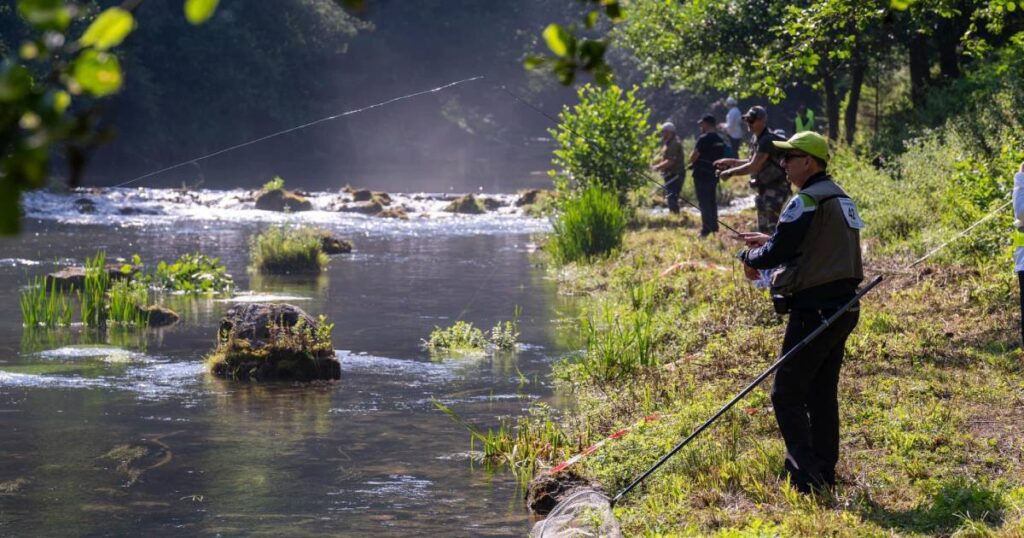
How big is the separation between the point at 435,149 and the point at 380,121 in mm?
4285

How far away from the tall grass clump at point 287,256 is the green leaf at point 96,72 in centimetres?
1916

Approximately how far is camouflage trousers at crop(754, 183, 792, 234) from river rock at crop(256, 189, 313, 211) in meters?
21.6

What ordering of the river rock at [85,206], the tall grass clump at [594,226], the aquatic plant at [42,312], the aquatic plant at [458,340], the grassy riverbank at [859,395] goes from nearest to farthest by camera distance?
the grassy riverbank at [859,395] → the aquatic plant at [458,340] → the aquatic plant at [42,312] → the tall grass clump at [594,226] → the river rock at [85,206]

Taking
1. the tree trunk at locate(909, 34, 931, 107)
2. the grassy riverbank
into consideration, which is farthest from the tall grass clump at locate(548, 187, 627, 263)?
the tree trunk at locate(909, 34, 931, 107)

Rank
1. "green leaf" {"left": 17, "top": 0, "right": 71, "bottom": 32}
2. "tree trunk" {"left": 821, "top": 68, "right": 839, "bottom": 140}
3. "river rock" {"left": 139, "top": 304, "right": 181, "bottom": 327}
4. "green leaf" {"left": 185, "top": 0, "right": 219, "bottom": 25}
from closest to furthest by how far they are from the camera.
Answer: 1. "green leaf" {"left": 17, "top": 0, "right": 71, "bottom": 32}
2. "green leaf" {"left": 185, "top": 0, "right": 219, "bottom": 25}
3. "river rock" {"left": 139, "top": 304, "right": 181, "bottom": 327}
4. "tree trunk" {"left": 821, "top": 68, "right": 839, "bottom": 140}

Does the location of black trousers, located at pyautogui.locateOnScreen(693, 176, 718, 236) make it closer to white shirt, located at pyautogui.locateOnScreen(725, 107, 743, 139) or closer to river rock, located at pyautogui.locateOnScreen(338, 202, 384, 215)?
white shirt, located at pyautogui.locateOnScreen(725, 107, 743, 139)

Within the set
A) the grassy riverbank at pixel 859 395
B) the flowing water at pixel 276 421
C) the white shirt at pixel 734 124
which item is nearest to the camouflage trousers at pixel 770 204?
the grassy riverbank at pixel 859 395

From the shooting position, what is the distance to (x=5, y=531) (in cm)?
759

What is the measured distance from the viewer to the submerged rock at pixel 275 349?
39.8ft

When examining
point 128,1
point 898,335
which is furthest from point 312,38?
point 128,1

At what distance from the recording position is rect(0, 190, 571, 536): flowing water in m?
7.91

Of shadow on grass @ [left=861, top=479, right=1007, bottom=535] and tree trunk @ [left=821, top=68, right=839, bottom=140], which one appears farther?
tree trunk @ [left=821, top=68, right=839, bottom=140]

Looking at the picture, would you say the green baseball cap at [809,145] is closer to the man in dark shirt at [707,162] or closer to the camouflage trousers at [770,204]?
the camouflage trousers at [770,204]

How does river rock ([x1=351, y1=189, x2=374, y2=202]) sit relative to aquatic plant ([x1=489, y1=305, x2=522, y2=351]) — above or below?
above
